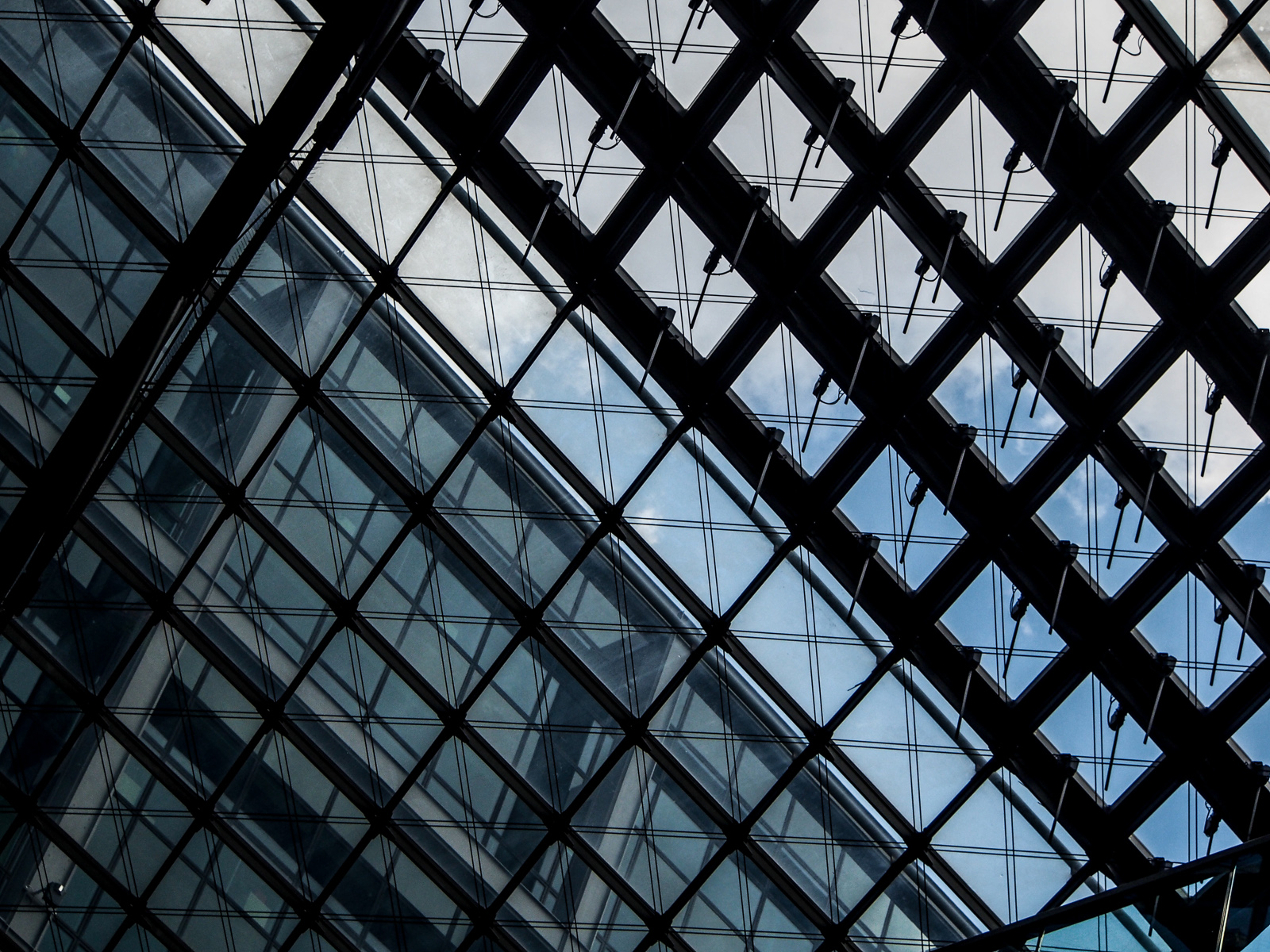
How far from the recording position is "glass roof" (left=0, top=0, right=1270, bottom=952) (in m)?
21.9

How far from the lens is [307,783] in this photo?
27.5m

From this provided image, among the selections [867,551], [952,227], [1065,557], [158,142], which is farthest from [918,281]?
[158,142]

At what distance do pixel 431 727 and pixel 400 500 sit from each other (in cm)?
465

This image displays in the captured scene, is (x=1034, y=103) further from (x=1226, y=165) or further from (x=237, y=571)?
(x=237, y=571)

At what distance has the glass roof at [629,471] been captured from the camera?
21.9m

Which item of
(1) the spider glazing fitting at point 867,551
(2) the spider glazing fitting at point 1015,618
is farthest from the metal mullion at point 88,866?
(2) the spider glazing fitting at point 1015,618

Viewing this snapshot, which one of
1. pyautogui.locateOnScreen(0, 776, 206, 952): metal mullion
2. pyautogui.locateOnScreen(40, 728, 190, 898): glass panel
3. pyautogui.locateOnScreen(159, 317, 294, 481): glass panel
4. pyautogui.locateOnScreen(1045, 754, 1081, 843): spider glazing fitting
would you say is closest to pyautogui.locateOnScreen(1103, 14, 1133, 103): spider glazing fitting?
pyautogui.locateOnScreen(1045, 754, 1081, 843): spider glazing fitting

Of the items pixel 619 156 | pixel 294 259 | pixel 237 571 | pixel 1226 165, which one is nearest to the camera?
pixel 1226 165

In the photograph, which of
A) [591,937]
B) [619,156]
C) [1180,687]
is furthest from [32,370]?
[1180,687]

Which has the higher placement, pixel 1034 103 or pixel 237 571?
pixel 1034 103

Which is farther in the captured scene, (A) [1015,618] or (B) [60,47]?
(A) [1015,618]

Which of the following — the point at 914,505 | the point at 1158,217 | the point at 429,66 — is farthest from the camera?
the point at 914,505

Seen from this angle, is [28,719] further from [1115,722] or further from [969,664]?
[1115,722]

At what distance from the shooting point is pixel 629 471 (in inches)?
988
